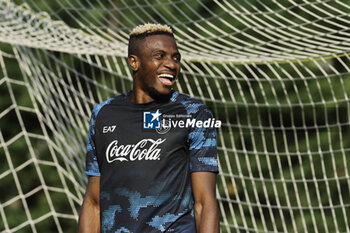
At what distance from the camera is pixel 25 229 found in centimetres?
532

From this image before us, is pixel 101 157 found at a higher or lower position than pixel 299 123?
higher

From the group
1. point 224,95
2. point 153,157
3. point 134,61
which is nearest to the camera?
point 153,157

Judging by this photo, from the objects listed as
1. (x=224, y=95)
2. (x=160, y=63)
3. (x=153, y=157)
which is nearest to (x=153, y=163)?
(x=153, y=157)

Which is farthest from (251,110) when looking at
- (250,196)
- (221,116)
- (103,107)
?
(103,107)

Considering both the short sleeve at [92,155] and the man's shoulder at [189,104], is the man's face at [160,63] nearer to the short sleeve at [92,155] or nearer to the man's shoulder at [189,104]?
the man's shoulder at [189,104]

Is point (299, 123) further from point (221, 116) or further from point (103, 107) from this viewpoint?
point (103, 107)

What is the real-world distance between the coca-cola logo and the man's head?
13 centimetres

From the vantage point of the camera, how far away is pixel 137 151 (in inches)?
54.9

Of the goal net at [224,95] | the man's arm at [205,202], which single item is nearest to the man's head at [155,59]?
the man's arm at [205,202]

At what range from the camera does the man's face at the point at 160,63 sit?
1439 mm

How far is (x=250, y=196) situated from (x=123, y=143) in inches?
144

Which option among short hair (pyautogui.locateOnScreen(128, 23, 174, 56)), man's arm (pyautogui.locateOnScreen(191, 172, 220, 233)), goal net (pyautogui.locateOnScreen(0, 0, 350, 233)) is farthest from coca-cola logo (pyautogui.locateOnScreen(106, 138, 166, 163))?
goal net (pyautogui.locateOnScreen(0, 0, 350, 233))

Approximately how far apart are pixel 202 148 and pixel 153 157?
4.5 inches

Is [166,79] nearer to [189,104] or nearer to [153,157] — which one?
[189,104]
